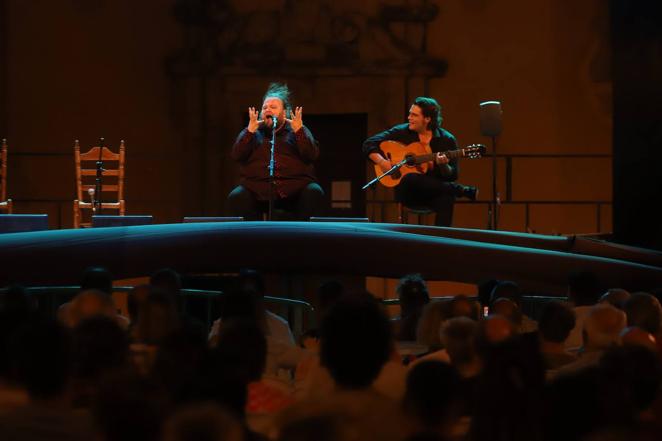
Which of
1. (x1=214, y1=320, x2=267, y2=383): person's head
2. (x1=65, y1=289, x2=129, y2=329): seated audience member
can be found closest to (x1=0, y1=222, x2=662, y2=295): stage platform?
(x1=65, y1=289, x2=129, y2=329): seated audience member

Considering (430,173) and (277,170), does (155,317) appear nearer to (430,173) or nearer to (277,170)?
(277,170)

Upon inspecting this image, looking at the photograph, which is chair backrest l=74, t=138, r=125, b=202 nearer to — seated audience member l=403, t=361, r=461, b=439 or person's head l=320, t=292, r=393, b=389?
person's head l=320, t=292, r=393, b=389

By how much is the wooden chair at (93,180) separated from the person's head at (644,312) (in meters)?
4.70

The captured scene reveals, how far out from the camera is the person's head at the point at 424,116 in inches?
295

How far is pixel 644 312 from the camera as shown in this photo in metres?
3.53

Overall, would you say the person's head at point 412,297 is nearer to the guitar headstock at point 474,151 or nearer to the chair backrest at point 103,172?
the guitar headstock at point 474,151

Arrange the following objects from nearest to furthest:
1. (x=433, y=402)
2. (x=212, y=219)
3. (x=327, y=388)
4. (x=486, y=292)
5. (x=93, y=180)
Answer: (x=433, y=402)
(x=327, y=388)
(x=486, y=292)
(x=212, y=219)
(x=93, y=180)

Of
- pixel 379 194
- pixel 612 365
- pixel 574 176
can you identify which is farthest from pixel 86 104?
pixel 612 365

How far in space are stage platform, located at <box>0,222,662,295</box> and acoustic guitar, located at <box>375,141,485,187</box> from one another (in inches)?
84.8

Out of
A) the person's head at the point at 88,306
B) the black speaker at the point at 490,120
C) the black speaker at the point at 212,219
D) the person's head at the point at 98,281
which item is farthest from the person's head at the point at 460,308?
the black speaker at the point at 490,120

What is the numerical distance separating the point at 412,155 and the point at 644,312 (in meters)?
4.08

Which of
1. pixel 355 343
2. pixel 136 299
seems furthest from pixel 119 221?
pixel 355 343

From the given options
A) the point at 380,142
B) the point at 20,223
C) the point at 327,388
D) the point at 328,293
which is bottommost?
the point at 327,388

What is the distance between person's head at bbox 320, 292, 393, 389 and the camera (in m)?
→ 2.33
